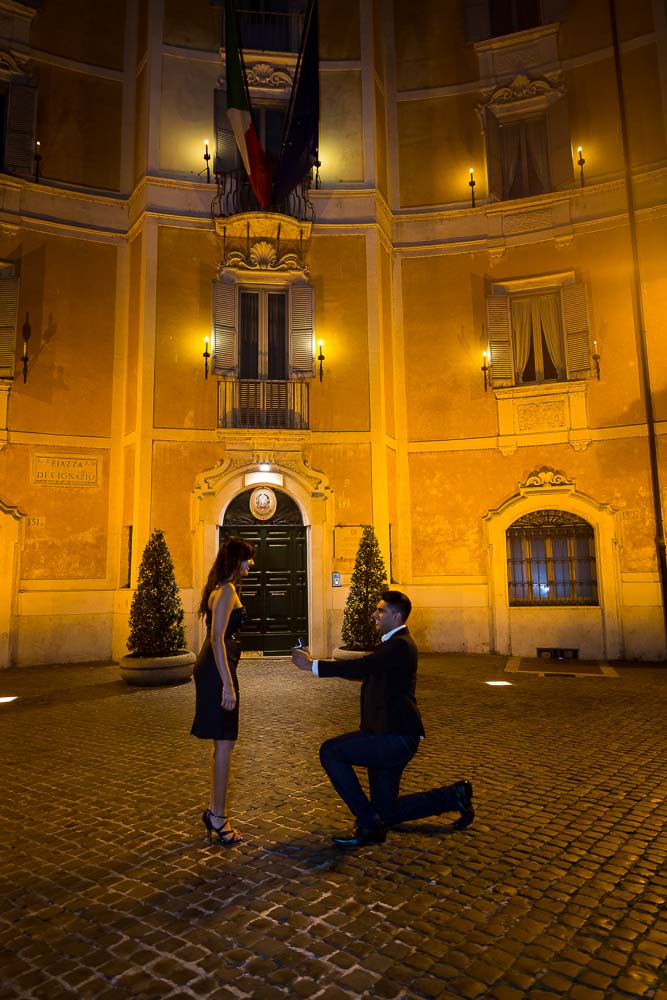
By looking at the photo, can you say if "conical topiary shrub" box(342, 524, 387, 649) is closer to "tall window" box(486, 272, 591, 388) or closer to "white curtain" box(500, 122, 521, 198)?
"tall window" box(486, 272, 591, 388)

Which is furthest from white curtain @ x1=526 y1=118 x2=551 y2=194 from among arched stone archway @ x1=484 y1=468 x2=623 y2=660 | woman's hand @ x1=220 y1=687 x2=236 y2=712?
woman's hand @ x1=220 y1=687 x2=236 y2=712

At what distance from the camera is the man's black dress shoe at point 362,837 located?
13.3 ft

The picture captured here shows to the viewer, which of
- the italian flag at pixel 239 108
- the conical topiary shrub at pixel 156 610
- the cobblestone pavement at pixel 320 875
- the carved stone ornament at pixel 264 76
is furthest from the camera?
the carved stone ornament at pixel 264 76

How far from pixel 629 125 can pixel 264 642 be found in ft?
42.5

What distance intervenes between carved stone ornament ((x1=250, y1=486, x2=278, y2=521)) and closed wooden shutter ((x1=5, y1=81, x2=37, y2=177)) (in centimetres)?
795

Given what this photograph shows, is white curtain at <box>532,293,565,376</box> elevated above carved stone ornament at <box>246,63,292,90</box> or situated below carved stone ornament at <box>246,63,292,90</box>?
below

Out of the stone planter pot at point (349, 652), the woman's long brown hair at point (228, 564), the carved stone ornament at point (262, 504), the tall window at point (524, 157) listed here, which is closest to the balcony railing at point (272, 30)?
the tall window at point (524, 157)

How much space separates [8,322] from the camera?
42.1 feet

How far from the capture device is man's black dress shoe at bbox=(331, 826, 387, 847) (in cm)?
404

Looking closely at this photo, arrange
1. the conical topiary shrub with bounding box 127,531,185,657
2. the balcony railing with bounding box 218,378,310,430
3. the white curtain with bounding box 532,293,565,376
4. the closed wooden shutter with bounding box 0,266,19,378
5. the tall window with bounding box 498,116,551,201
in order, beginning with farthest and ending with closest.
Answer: the tall window with bounding box 498,116,551,201
the white curtain with bounding box 532,293,565,376
the balcony railing with bounding box 218,378,310,430
the closed wooden shutter with bounding box 0,266,19,378
the conical topiary shrub with bounding box 127,531,185,657

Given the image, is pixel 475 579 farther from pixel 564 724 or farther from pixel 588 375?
pixel 564 724

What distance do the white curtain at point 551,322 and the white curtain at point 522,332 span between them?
0.13m

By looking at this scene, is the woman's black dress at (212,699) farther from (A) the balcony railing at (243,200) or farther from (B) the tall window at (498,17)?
(B) the tall window at (498,17)

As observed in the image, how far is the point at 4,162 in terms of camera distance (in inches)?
525
